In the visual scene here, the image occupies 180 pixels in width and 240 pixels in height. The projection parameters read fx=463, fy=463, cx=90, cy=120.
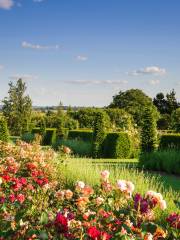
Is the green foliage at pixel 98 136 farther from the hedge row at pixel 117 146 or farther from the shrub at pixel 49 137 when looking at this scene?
the shrub at pixel 49 137

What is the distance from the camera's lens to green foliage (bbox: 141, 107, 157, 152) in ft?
57.9

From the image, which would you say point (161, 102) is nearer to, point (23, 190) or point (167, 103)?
point (167, 103)

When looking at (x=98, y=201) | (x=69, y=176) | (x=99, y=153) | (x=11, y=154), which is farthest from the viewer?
(x=99, y=153)

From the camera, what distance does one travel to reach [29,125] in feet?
132

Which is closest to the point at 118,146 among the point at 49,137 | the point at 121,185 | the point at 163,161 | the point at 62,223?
the point at 163,161

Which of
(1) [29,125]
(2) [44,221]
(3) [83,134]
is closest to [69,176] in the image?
(2) [44,221]

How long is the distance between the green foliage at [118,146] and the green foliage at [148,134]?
2124 millimetres

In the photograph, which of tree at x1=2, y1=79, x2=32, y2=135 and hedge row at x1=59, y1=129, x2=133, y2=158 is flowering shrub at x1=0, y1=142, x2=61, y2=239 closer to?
hedge row at x1=59, y1=129, x2=133, y2=158

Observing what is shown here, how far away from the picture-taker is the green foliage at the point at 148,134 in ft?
57.9

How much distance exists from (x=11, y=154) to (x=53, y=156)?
1425mm

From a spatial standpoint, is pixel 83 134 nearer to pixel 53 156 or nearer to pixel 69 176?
pixel 53 156

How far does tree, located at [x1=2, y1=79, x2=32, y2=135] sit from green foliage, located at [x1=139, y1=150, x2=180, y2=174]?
83.1ft

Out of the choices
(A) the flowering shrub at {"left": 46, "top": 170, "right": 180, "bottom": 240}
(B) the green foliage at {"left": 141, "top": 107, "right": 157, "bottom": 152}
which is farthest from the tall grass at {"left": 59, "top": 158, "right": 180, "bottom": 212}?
(B) the green foliage at {"left": 141, "top": 107, "right": 157, "bottom": 152}

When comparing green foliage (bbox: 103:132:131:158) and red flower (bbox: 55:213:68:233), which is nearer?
red flower (bbox: 55:213:68:233)
